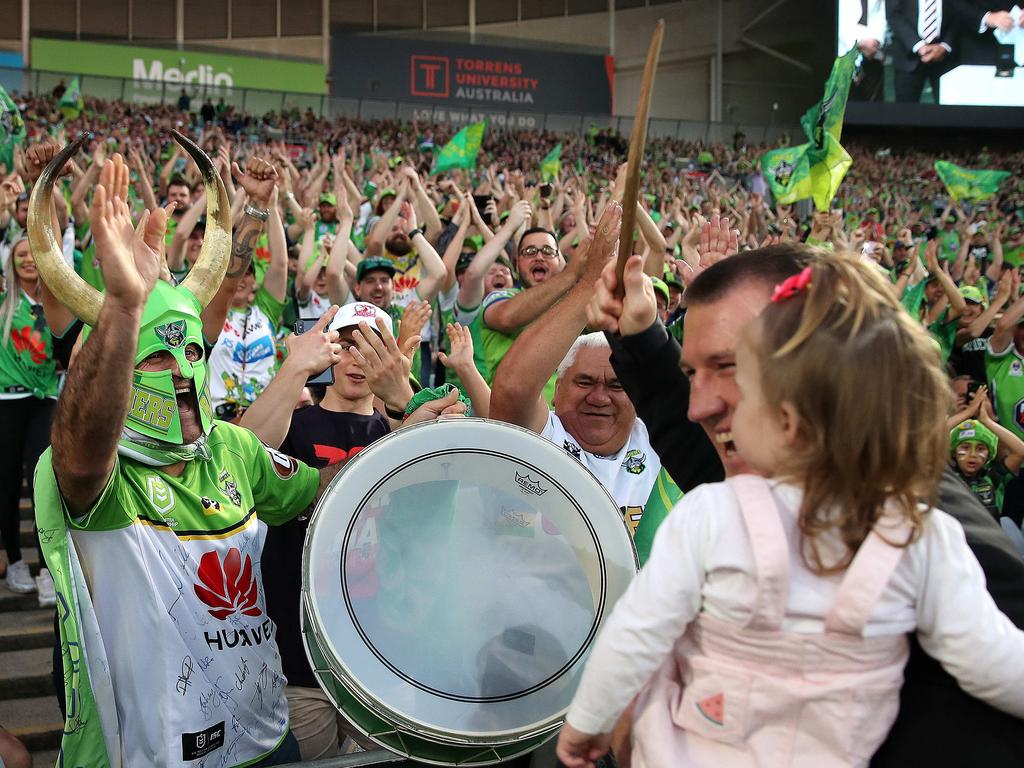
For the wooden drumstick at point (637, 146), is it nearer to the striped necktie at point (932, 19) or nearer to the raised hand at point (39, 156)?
the raised hand at point (39, 156)

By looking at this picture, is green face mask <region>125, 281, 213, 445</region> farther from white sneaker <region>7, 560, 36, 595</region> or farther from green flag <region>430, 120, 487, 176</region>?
green flag <region>430, 120, 487, 176</region>

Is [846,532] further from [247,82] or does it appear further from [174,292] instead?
[247,82]

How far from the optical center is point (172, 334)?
2.26m

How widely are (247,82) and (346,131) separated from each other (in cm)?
1086

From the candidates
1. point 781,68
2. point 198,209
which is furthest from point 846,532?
point 781,68

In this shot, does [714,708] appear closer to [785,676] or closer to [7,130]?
[785,676]

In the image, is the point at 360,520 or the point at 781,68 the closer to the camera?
the point at 360,520

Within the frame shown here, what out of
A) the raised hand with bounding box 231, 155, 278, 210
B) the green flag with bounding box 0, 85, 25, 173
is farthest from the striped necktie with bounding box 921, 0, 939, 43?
the raised hand with bounding box 231, 155, 278, 210

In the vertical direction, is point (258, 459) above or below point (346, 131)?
below

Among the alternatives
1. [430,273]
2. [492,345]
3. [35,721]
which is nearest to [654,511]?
[492,345]

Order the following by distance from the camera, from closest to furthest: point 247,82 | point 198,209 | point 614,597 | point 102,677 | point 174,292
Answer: point 614,597 → point 102,677 → point 174,292 → point 198,209 → point 247,82

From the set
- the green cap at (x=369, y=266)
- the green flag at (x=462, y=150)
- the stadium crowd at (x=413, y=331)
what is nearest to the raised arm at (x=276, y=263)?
the stadium crowd at (x=413, y=331)

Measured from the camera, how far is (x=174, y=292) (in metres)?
2.34

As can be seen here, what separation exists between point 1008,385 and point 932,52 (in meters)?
25.2
